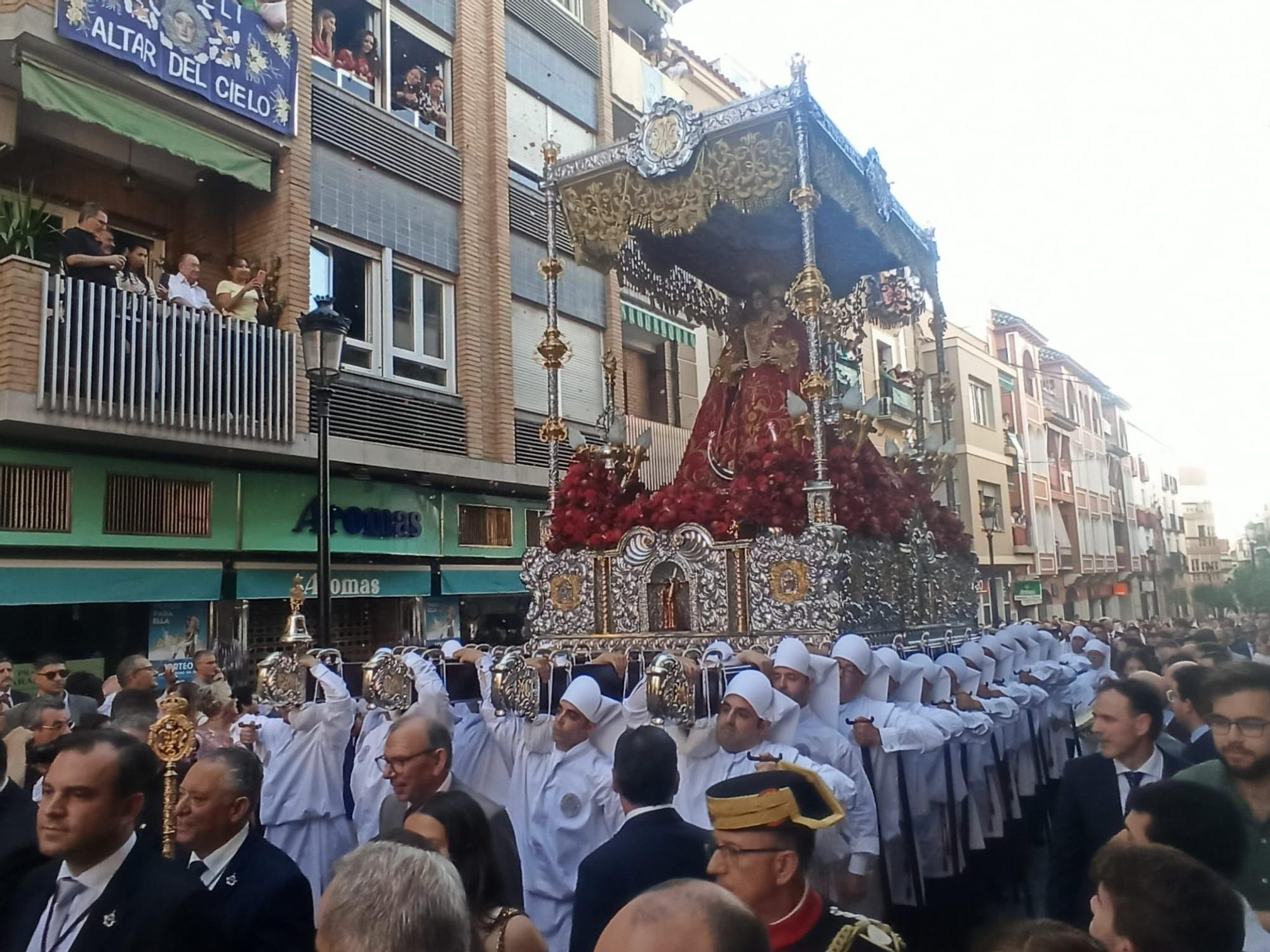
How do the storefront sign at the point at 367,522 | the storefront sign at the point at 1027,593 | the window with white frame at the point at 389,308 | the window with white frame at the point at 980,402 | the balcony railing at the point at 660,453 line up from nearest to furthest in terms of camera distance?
the storefront sign at the point at 367,522
the window with white frame at the point at 389,308
the balcony railing at the point at 660,453
the window with white frame at the point at 980,402
the storefront sign at the point at 1027,593

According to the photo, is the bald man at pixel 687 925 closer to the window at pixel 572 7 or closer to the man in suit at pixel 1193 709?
the man in suit at pixel 1193 709

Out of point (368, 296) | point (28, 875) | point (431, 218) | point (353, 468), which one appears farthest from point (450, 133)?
point (28, 875)

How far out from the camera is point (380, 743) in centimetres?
529

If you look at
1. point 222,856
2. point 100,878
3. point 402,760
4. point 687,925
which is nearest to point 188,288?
point 402,760

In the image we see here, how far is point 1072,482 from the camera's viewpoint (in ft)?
142

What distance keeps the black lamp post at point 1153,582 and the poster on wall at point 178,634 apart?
45.5 m

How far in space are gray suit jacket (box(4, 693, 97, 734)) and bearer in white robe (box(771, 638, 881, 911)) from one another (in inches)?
148

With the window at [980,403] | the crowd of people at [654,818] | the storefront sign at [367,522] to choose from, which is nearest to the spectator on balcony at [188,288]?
the storefront sign at [367,522]

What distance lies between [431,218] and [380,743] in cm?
1081

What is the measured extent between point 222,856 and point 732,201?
7.21 m

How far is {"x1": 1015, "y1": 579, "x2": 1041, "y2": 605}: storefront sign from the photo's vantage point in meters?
34.9

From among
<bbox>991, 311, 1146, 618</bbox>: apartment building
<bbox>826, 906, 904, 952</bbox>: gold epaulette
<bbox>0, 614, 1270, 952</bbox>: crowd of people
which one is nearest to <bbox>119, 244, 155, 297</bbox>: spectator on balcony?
<bbox>0, 614, 1270, 952</bbox>: crowd of people

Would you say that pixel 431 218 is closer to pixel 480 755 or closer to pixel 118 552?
pixel 118 552

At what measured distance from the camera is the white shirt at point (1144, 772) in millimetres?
3824
